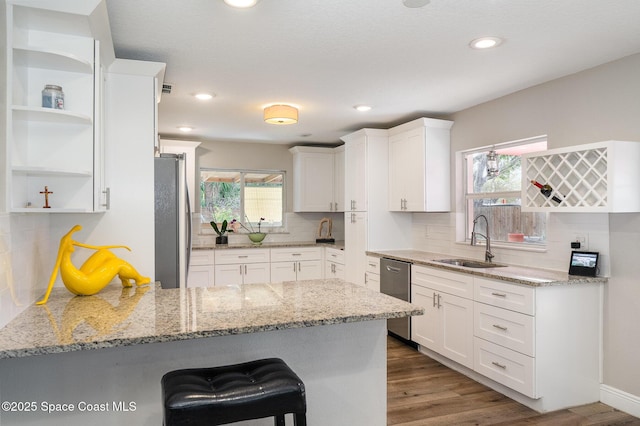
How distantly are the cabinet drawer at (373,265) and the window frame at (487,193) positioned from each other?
919 millimetres

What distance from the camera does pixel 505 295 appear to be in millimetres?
3105

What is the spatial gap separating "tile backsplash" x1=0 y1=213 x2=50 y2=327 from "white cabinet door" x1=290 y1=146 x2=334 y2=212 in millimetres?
4018

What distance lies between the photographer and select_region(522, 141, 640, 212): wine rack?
2.74 metres

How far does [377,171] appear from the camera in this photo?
4953mm

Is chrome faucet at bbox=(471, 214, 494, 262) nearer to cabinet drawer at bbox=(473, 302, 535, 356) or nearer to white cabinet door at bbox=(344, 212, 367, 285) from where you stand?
cabinet drawer at bbox=(473, 302, 535, 356)

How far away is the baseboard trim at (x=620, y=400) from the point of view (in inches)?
112

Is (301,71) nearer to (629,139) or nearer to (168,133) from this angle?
(629,139)

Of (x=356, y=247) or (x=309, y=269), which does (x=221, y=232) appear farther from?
(x=356, y=247)

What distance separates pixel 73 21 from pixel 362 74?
6.43ft

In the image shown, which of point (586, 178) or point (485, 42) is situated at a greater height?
point (485, 42)

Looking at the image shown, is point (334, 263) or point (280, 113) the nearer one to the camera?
point (280, 113)

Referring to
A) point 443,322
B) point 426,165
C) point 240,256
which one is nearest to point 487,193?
point 426,165

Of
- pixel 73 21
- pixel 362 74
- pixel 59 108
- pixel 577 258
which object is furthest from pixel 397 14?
pixel 577 258

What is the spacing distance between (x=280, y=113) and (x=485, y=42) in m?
2.00
